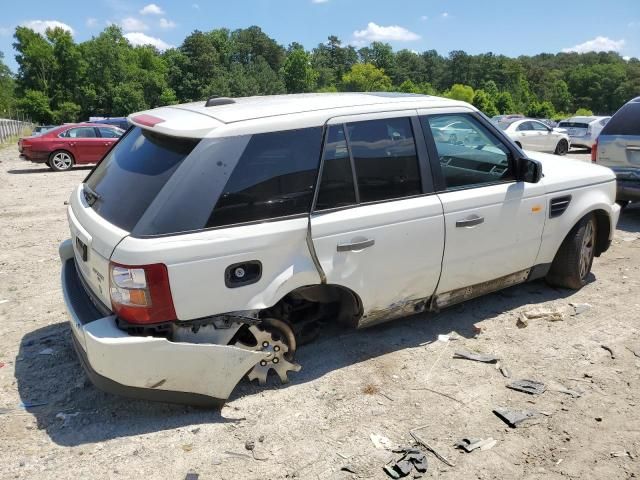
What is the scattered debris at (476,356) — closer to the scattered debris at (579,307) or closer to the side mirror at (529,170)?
the scattered debris at (579,307)

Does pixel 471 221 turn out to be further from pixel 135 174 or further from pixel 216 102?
pixel 135 174

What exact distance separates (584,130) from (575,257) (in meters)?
19.1

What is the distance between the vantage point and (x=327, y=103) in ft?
12.3

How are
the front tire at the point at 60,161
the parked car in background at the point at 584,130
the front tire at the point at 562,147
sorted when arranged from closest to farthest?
1. the front tire at the point at 60,161
2. the front tire at the point at 562,147
3. the parked car in background at the point at 584,130

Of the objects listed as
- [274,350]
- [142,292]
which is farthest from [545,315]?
[142,292]

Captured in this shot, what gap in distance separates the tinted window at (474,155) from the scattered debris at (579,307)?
1.44 m

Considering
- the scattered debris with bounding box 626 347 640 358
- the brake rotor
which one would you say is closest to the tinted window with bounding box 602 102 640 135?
the scattered debris with bounding box 626 347 640 358

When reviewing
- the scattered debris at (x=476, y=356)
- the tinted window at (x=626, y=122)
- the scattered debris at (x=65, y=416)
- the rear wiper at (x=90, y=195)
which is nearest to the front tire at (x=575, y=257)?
the scattered debris at (x=476, y=356)

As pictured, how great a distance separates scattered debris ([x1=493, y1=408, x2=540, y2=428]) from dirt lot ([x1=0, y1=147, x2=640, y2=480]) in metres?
0.04

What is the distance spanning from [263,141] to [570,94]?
13113 cm

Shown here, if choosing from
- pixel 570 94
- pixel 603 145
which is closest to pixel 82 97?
pixel 603 145

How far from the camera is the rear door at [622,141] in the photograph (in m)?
8.09

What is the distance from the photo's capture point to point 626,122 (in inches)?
328

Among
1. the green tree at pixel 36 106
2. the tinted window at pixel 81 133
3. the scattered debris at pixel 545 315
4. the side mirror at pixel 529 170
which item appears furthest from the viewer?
the green tree at pixel 36 106
